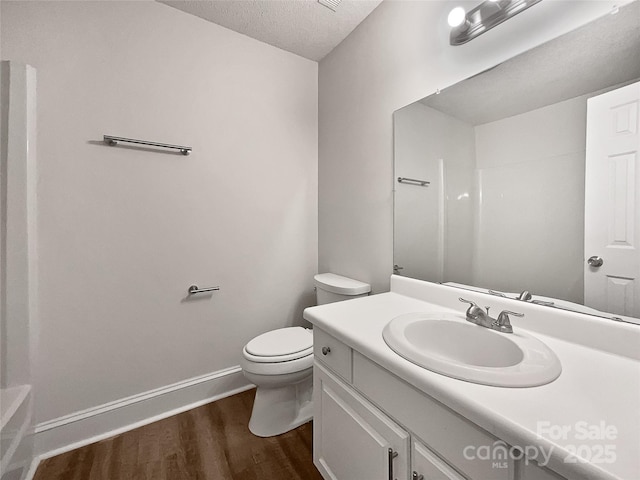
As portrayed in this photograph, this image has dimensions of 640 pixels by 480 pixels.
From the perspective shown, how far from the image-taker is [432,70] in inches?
51.9

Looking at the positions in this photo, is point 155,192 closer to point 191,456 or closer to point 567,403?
point 191,456

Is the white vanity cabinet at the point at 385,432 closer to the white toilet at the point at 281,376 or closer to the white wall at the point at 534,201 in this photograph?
the white toilet at the point at 281,376

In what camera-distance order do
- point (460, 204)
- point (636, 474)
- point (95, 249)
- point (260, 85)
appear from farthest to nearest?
1. point (260, 85)
2. point (95, 249)
3. point (460, 204)
4. point (636, 474)

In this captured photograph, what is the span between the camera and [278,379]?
Answer: 1408 millimetres

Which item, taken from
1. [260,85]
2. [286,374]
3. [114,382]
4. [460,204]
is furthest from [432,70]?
[114,382]

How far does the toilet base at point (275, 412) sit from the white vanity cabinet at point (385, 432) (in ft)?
1.25

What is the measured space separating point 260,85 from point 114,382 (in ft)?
6.80

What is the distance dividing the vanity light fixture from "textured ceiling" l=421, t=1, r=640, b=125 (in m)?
0.17

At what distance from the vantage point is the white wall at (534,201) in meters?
0.90

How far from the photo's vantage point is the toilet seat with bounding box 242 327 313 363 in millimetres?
1418

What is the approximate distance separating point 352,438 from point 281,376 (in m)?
0.56

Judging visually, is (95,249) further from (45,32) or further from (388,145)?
(388,145)

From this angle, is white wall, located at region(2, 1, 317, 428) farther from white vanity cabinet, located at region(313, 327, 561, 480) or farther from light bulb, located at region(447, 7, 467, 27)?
light bulb, located at region(447, 7, 467, 27)

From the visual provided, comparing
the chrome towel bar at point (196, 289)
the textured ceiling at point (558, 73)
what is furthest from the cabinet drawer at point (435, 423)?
the chrome towel bar at point (196, 289)
